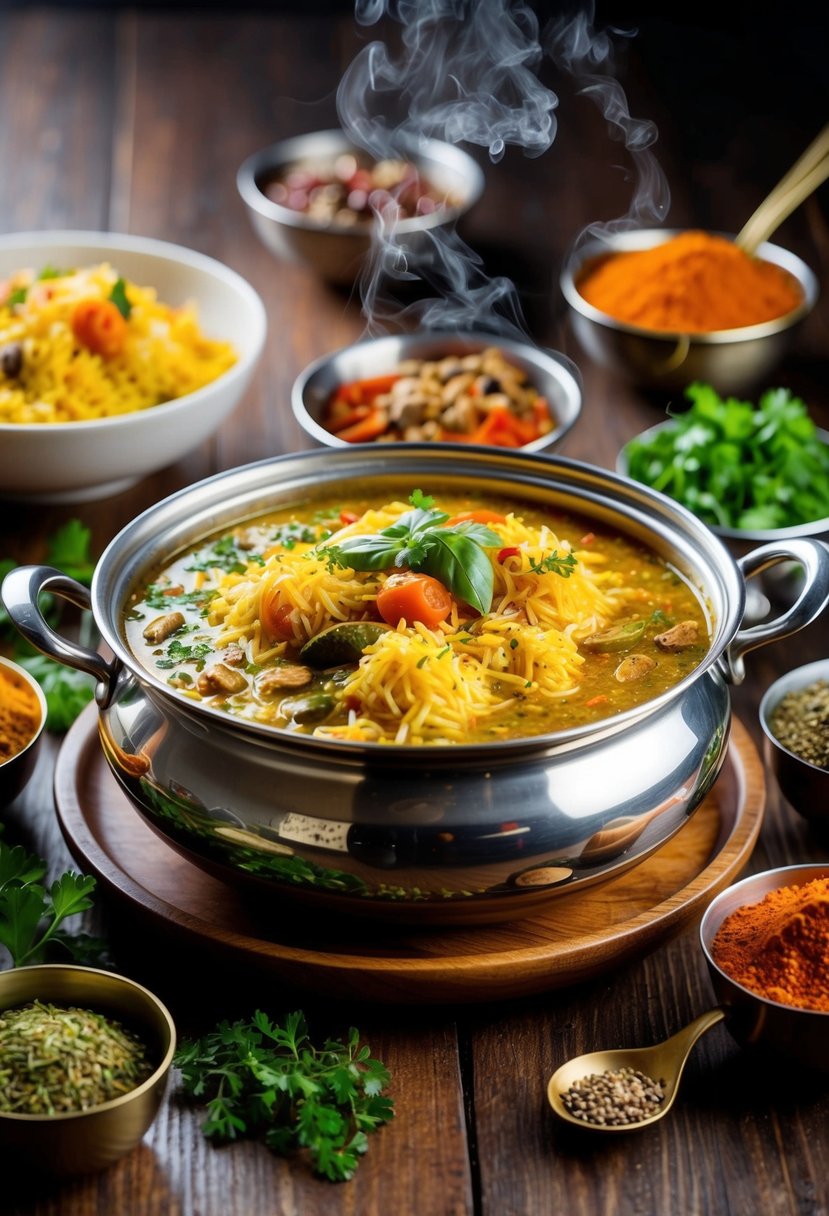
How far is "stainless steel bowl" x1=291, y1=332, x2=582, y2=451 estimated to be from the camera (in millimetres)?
5039

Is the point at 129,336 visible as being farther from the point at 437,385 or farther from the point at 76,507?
the point at 437,385

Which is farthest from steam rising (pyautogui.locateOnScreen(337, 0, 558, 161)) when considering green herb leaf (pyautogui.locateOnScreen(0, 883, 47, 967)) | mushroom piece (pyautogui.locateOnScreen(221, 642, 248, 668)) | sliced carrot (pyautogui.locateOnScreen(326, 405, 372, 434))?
green herb leaf (pyautogui.locateOnScreen(0, 883, 47, 967))

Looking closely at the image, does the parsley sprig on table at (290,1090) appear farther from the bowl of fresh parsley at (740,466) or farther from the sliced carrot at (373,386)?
the sliced carrot at (373,386)

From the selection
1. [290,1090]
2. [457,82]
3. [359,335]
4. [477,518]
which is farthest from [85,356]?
[290,1090]

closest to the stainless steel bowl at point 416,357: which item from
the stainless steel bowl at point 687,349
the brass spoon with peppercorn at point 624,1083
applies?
the stainless steel bowl at point 687,349

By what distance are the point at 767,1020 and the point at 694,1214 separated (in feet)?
1.23

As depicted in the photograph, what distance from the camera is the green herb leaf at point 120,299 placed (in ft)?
16.5

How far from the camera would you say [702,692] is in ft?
9.88

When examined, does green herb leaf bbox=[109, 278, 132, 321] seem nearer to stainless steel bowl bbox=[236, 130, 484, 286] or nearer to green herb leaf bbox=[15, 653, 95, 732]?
stainless steel bowl bbox=[236, 130, 484, 286]

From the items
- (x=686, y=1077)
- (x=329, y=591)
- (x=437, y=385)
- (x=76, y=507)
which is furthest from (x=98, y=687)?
(x=437, y=385)

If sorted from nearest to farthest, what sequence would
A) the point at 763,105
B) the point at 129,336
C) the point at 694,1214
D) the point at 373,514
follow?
the point at 694,1214 < the point at 373,514 < the point at 129,336 < the point at 763,105

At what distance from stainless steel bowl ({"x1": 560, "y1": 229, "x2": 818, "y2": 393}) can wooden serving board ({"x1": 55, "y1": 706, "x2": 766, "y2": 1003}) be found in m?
2.31

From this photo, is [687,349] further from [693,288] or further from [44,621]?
[44,621]

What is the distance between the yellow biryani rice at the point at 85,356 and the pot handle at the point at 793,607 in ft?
8.22
